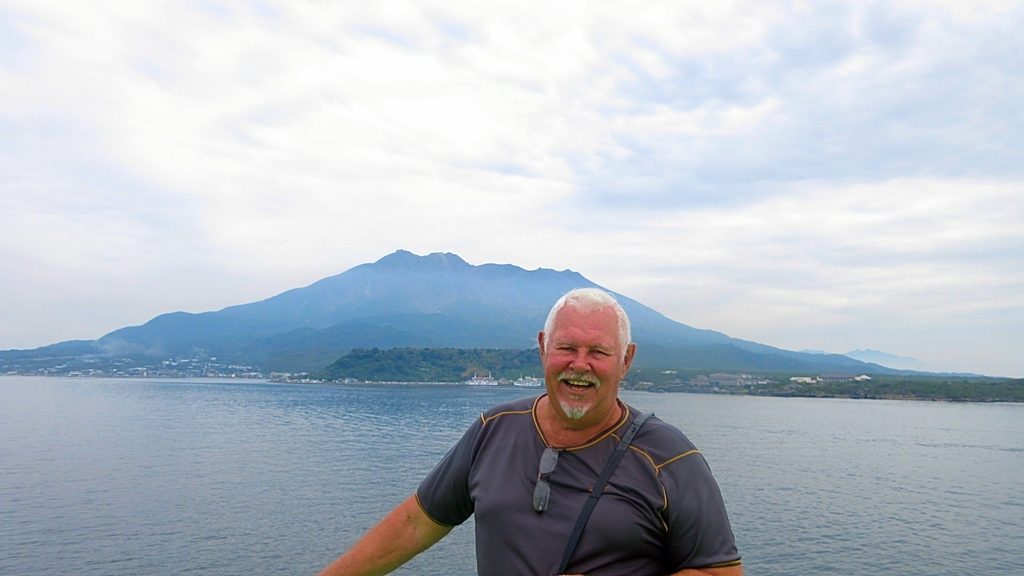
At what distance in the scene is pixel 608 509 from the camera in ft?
5.76

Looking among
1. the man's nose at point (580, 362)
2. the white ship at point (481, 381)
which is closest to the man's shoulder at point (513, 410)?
the man's nose at point (580, 362)

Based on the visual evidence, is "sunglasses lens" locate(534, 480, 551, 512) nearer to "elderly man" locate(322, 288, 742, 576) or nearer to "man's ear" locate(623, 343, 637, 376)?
"elderly man" locate(322, 288, 742, 576)

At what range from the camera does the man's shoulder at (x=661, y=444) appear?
179 centimetres

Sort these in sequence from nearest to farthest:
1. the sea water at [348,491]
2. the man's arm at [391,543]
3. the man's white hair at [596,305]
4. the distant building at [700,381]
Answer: the man's white hair at [596,305], the man's arm at [391,543], the sea water at [348,491], the distant building at [700,381]

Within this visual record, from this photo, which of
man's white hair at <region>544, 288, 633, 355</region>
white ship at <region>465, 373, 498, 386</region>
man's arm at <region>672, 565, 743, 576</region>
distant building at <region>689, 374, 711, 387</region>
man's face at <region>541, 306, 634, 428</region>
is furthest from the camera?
white ship at <region>465, 373, 498, 386</region>

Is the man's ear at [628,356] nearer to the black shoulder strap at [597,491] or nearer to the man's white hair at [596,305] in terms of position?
the man's white hair at [596,305]

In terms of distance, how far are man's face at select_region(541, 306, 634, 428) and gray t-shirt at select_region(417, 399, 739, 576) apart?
9 centimetres

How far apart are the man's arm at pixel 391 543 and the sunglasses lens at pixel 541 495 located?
0.53 m

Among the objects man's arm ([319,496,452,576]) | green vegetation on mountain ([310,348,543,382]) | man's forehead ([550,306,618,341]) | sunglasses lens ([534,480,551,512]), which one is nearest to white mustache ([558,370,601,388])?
man's forehead ([550,306,618,341])

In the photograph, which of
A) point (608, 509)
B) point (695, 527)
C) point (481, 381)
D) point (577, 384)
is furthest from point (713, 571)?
point (481, 381)

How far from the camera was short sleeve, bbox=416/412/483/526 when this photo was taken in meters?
2.12

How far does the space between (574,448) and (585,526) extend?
0.22 m

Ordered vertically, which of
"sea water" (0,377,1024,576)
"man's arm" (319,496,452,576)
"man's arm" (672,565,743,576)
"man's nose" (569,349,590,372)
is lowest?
"sea water" (0,377,1024,576)

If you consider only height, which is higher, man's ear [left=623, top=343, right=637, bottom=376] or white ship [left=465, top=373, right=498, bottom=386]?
man's ear [left=623, top=343, right=637, bottom=376]
